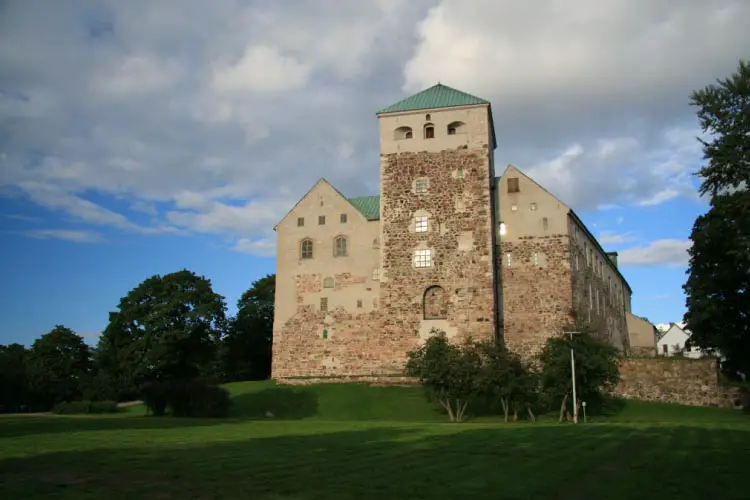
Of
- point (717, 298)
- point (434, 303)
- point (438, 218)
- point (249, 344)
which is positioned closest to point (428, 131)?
point (438, 218)

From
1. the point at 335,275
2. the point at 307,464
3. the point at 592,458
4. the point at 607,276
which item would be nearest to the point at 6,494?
the point at 307,464

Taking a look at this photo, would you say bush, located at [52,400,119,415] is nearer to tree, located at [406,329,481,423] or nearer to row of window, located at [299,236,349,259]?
row of window, located at [299,236,349,259]

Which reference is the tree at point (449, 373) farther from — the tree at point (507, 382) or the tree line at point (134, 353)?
the tree line at point (134, 353)

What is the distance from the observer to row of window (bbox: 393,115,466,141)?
54.2 meters

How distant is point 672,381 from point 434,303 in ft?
58.2

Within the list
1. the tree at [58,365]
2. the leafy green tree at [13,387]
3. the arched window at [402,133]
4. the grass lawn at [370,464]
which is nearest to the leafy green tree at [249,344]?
the tree at [58,365]

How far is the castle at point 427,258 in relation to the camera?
169 ft

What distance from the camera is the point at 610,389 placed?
4641 cm

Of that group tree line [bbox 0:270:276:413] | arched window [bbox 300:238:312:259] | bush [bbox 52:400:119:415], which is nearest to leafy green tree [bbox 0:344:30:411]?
tree line [bbox 0:270:276:413]

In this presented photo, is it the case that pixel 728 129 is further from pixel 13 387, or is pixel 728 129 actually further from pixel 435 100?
pixel 13 387

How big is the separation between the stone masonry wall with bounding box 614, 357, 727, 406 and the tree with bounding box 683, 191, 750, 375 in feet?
10.7

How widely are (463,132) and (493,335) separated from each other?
53.1ft

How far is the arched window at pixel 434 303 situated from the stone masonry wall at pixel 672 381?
13.6 meters

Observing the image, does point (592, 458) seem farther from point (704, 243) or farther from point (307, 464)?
point (704, 243)
